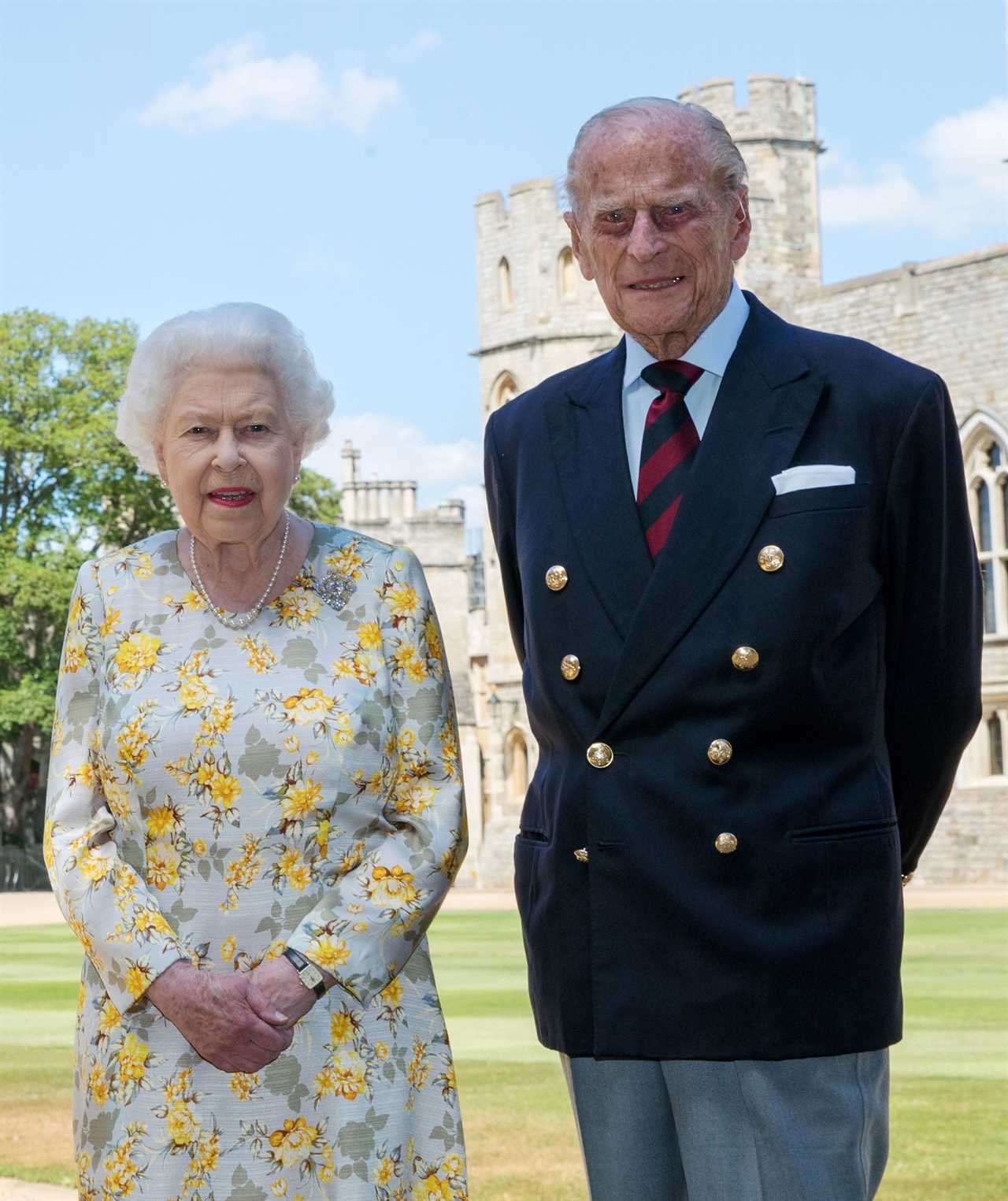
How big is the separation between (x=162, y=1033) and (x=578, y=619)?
3.47ft

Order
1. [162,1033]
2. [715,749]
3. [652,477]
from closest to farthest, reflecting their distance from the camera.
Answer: [715,749] → [652,477] → [162,1033]

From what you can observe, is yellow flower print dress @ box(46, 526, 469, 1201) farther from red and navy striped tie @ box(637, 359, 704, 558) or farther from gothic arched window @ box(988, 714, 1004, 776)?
gothic arched window @ box(988, 714, 1004, 776)

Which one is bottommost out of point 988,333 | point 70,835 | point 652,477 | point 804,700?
point 70,835

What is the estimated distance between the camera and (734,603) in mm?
2904

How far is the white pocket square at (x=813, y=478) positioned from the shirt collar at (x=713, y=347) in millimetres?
254

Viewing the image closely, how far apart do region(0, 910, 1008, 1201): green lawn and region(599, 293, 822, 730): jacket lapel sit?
3.76 metres

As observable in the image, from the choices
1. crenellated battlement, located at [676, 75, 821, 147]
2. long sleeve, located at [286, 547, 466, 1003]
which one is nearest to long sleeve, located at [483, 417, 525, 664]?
long sleeve, located at [286, 547, 466, 1003]

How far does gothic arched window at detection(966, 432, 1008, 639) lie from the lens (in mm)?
27594

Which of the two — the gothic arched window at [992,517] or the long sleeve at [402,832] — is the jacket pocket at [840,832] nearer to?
the long sleeve at [402,832]

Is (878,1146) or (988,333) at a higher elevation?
(988,333)

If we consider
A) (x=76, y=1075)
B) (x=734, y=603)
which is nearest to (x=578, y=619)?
(x=734, y=603)

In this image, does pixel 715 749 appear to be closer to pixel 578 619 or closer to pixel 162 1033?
pixel 578 619

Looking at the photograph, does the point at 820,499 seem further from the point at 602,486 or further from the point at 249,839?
the point at 249,839

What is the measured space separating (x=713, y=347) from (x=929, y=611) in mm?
569
